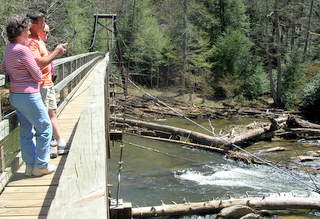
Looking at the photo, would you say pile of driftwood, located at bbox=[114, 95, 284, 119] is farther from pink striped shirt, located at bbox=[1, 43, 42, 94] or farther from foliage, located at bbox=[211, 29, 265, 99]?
pink striped shirt, located at bbox=[1, 43, 42, 94]

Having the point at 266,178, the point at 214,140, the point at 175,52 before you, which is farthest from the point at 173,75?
the point at 266,178

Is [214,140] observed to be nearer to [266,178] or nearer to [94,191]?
[266,178]

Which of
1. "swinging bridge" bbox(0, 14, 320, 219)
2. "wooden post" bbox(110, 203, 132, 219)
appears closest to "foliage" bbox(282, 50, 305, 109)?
"swinging bridge" bbox(0, 14, 320, 219)

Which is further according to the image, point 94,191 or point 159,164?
point 159,164

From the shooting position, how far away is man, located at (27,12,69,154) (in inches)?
193

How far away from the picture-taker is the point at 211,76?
46.1 meters

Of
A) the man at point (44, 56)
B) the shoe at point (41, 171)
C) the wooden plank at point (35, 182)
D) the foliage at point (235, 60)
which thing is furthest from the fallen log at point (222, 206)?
the foliage at point (235, 60)

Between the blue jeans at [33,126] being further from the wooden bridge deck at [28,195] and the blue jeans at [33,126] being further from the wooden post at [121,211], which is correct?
the wooden post at [121,211]

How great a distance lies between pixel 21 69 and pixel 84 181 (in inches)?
112

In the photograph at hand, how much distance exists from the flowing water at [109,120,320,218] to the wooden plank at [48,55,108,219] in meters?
9.52

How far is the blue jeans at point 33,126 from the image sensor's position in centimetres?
453

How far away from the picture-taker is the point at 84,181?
6.17 ft

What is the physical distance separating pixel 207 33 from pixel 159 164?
35403mm

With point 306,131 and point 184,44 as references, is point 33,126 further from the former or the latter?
Answer: point 184,44
